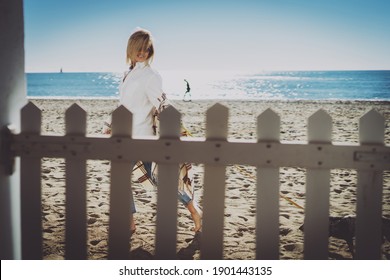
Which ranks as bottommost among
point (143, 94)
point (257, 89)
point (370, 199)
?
point (370, 199)

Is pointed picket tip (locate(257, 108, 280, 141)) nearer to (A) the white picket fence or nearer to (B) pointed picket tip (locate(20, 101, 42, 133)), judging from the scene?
(A) the white picket fence

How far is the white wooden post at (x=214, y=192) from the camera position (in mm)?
1660

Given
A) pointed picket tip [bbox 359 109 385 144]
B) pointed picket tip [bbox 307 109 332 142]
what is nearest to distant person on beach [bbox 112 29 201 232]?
pointed picket tip [bbox 307 109 332 142]

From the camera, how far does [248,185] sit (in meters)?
4.83

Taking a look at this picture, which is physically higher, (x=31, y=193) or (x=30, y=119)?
(x=30, y=119)

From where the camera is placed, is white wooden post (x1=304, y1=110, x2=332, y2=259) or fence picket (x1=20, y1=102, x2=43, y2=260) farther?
fence picket (x1=20, y1=102, x2=43, y2=260)

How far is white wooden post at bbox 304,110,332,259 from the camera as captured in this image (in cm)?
162

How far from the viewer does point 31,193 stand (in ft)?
6.07

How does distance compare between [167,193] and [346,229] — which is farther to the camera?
[346,229]

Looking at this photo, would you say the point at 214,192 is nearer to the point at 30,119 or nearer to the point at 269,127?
the point at 269,127

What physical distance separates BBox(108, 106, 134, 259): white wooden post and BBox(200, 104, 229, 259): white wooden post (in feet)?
1.39

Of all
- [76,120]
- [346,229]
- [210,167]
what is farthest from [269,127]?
[346,229]

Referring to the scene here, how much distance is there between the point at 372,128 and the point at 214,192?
2.82 feet
